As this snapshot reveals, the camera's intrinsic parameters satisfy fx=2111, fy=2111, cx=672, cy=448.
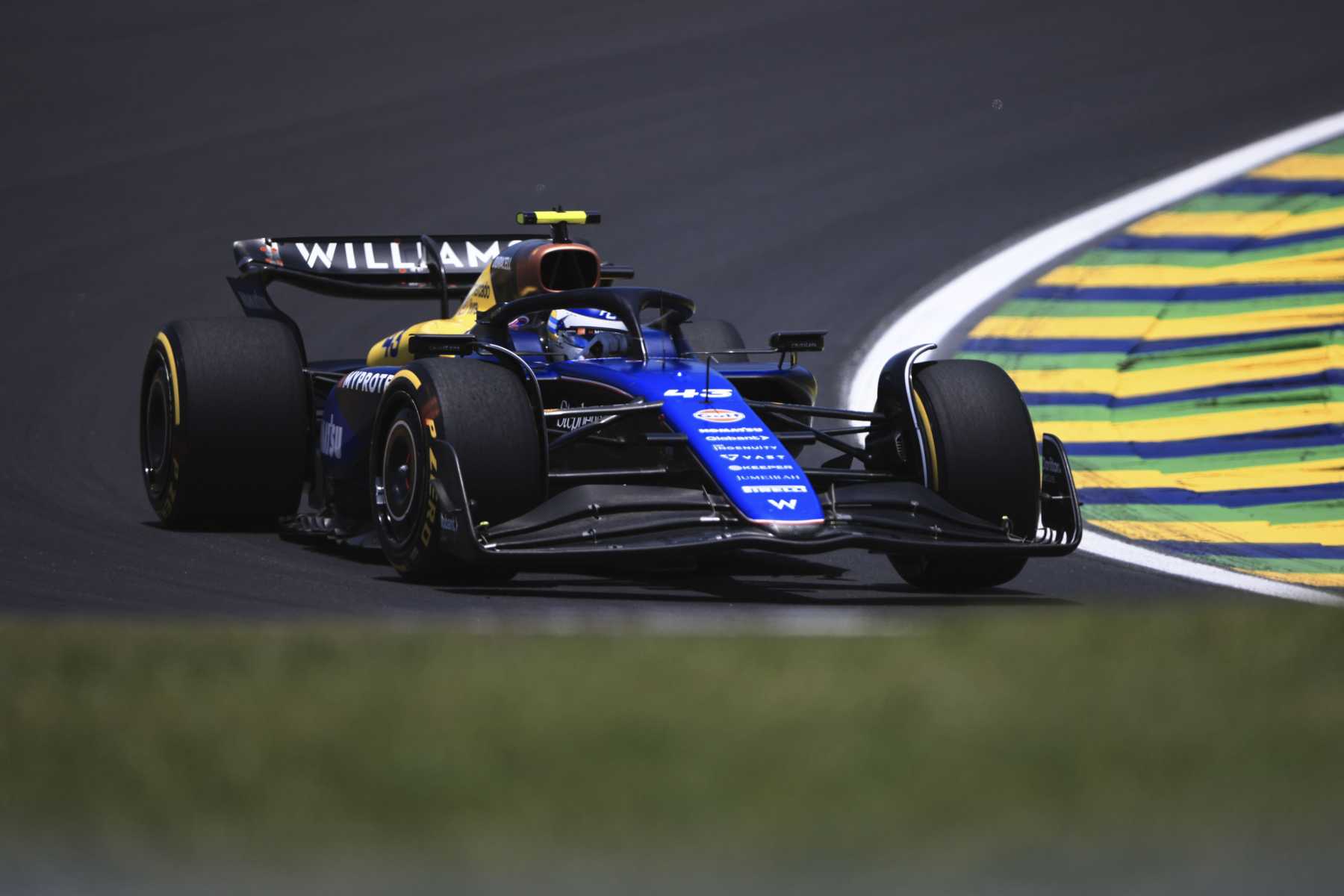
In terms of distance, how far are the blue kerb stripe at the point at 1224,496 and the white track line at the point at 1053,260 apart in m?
0.55

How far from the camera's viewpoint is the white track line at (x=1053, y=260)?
1184cm

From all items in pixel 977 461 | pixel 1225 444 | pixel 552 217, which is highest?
pixel 552 217

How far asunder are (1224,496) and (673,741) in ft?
20.0

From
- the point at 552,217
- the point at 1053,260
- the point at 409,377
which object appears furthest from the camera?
the point at 1053,260

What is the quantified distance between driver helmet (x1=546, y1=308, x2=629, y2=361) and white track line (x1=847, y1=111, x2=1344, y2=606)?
215 cm

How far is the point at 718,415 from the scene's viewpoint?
779 centimetres

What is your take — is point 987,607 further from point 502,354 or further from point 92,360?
point 92,360

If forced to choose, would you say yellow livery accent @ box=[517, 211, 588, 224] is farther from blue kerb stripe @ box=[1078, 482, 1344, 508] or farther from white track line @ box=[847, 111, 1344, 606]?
blue kerb stripe @ box=[1078, 482, 1344, 508]

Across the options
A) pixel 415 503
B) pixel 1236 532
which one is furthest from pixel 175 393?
pixel 1236 532

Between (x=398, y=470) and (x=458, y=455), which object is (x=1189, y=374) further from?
(x=458, y=455)

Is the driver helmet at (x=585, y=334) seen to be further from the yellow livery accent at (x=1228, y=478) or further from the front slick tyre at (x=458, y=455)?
the yellow livery accent at (x=1228, y=478)

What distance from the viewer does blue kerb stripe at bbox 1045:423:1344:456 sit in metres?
10.0

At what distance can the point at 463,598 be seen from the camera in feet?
24.1

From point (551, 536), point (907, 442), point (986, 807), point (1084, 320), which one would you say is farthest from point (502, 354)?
point (1084, 320)
